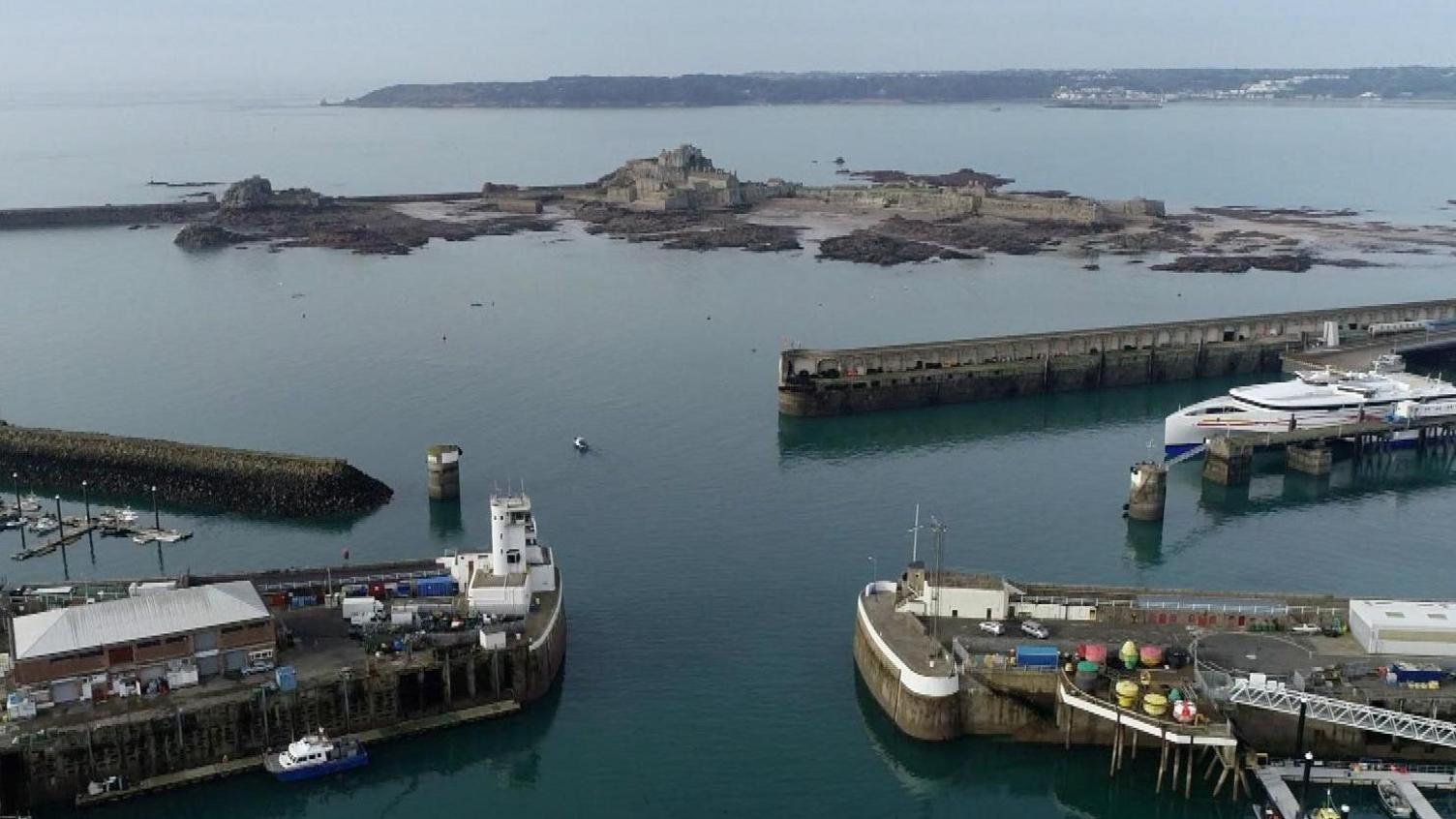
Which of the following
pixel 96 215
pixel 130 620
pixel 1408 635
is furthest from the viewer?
pixel 96 215

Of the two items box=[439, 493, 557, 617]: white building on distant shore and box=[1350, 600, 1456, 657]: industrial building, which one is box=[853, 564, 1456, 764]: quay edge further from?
box=[439, 493, 557, 617]: white building on distant shore

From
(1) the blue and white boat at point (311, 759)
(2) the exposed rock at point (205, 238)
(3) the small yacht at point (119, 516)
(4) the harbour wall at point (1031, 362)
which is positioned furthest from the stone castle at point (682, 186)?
(1) the blue and white boat at point (311, 759)

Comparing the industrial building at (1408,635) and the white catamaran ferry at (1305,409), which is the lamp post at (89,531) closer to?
the industrial building at (1408,635)

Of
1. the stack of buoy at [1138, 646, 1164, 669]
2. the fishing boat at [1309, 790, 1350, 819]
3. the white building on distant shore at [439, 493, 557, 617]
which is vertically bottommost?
the fishing boat at [1309, 790, 1350, 819]

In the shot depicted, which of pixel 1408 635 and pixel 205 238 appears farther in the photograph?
pixel 205 238

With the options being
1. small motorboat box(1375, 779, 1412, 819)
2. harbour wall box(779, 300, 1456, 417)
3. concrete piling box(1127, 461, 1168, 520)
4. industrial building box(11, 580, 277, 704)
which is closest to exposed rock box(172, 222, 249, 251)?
harbour wall box(779, 300, 1456, 417)

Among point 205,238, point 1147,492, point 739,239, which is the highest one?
point 205,238

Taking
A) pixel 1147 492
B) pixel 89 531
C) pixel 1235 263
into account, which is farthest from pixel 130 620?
pixel 1235 263

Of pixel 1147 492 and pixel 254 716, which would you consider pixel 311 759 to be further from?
pixel 1147 492
